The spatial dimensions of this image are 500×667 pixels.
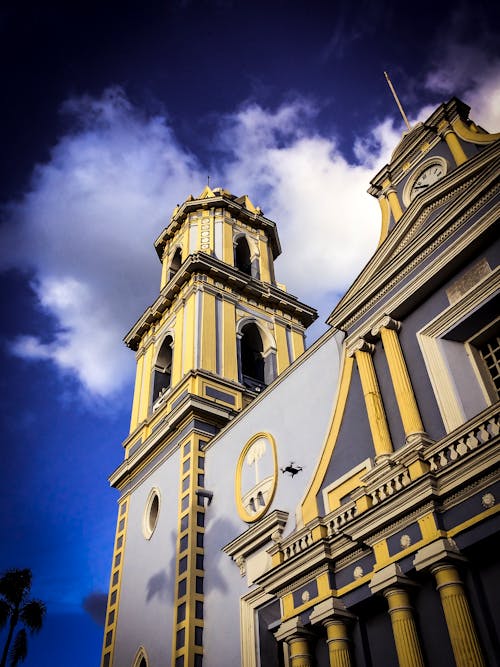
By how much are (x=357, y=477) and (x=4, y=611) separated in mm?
20708

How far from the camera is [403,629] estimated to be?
35.1 feet

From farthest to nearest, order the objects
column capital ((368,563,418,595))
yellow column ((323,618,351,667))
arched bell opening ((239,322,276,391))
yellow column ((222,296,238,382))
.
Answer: arched bell opening ((239,322,276,391)) → yellow column ((222,296,238,382)) → yellow column ((323,618,351,667)) → column capital ((368,563,418,595))

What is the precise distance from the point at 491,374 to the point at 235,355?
12.0m

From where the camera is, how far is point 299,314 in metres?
28.8

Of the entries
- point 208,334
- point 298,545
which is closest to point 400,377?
point 298,545

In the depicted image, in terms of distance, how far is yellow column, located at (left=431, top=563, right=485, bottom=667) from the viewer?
31.3ft

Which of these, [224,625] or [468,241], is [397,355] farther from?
[224,625]

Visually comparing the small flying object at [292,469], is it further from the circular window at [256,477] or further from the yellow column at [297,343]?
the yellow column at [297,343]

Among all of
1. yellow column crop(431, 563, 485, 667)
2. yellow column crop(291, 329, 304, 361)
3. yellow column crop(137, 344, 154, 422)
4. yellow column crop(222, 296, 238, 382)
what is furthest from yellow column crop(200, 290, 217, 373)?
yellow column crop(431, 563, 485, 667)

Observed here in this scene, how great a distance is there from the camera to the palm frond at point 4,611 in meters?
28.1

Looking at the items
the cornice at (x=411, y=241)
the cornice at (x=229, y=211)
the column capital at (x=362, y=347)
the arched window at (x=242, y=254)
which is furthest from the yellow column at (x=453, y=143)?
the cornice at (x=229, y=211)

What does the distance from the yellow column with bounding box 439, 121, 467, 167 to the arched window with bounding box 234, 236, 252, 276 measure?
47.7 feet

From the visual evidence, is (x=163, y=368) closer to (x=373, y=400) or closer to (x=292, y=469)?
(x=292, y=469)

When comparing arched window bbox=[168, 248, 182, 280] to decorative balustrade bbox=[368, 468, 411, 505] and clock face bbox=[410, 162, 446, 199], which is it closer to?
clock face bbox=[410, 162, 446, 199]
